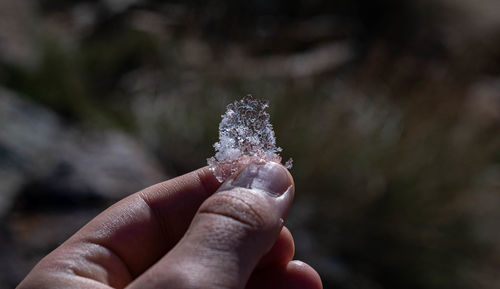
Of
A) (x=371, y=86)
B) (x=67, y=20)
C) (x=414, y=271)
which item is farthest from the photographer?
(x=67, y=20)

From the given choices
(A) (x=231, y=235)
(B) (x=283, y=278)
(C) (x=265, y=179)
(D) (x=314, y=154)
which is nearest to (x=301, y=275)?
(B) (x=283, y=278)

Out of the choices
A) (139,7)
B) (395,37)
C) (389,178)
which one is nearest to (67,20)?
(139,7)

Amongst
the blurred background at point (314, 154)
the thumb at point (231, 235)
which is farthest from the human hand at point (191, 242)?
the blurred background at point (314, 154)

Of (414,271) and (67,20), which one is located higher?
(67,20)

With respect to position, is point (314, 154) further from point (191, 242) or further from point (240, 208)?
point (191, 242)

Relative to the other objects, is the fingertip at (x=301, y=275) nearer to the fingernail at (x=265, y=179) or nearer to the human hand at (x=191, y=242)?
the human hand at (x=191, y=242)

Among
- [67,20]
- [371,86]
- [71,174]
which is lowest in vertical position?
[71,174]

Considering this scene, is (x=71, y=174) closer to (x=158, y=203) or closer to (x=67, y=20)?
(x=158, y=203)
